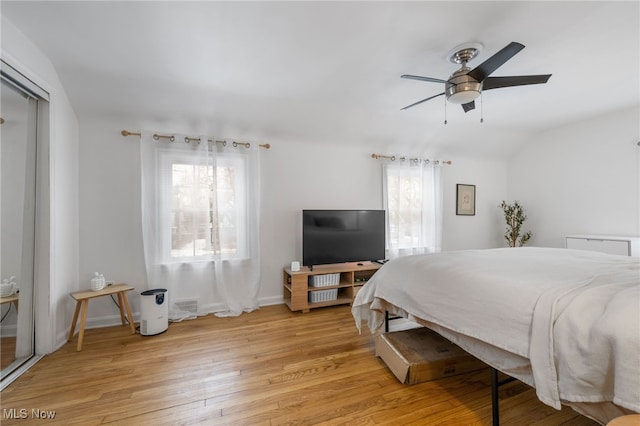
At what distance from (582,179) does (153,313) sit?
5931 mm

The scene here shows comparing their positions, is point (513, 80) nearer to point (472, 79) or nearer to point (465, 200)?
point (472, 79)

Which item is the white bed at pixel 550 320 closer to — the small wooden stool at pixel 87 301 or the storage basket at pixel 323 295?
the storage basket at pixel 323 295

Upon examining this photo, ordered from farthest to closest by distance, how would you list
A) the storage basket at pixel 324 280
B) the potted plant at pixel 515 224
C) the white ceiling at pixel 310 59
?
the potted plant at pixel 515 224 → the storage basket at pixel 324 280 → the white ceiling at pixel 310 59

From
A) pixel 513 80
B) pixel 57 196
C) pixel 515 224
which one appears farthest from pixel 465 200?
pixel 57 196

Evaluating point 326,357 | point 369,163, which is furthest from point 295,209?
point 326,357

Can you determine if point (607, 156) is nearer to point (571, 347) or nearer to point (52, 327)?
point (571, 347)

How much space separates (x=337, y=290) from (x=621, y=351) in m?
2.69

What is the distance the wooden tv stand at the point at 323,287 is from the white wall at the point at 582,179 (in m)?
3.15

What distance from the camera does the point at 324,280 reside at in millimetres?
3201

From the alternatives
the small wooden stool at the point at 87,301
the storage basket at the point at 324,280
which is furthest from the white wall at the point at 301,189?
the small wooden stool at the point at 87,301

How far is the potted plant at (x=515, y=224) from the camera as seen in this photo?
4.42 metres

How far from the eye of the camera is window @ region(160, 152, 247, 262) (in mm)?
2891

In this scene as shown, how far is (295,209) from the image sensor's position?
3.49m

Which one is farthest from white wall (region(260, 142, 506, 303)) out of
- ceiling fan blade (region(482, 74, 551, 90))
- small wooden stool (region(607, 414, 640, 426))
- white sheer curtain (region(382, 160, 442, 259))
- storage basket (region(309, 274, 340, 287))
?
small wooden stool (region(607, 414, 640, 426))
